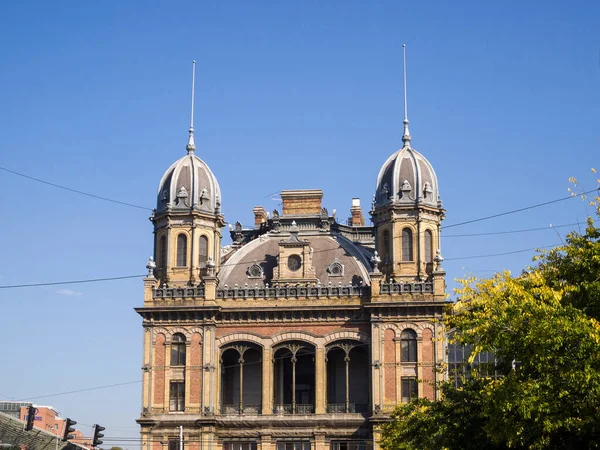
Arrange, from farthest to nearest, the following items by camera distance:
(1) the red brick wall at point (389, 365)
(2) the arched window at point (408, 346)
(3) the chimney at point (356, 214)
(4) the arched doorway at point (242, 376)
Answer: (3) the chimney at point (356, 214), (4) the arched doorway at point (242, 376), (2) the arched window at point (408, 346), (1) the red brick wall at point (389, 365)

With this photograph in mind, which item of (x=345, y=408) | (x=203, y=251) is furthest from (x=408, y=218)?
(x=203, y=251)

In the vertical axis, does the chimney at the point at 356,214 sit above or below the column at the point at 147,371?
above

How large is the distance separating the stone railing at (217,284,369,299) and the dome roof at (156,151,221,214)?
6.92 meters

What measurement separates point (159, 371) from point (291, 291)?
10505mm

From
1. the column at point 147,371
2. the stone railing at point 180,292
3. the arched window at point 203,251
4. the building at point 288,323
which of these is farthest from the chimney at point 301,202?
the column at point 147,371

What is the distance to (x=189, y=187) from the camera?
78.7 meters

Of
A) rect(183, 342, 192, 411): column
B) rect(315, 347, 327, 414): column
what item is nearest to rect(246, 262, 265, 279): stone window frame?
rect(183, 342, 192, 411): column

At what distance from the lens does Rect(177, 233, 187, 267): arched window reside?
77438mm

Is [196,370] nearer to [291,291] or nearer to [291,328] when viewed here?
[291,328]

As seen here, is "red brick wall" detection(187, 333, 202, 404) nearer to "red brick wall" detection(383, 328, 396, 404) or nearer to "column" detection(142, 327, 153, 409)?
"column" detection(142, 327, 153, 409)

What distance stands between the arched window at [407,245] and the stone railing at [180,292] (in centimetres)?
1440

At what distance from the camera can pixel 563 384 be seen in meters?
32.7

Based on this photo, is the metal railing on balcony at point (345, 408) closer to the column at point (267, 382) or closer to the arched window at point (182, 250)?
the column at point (267, 382)

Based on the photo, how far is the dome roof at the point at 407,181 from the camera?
76.7m
